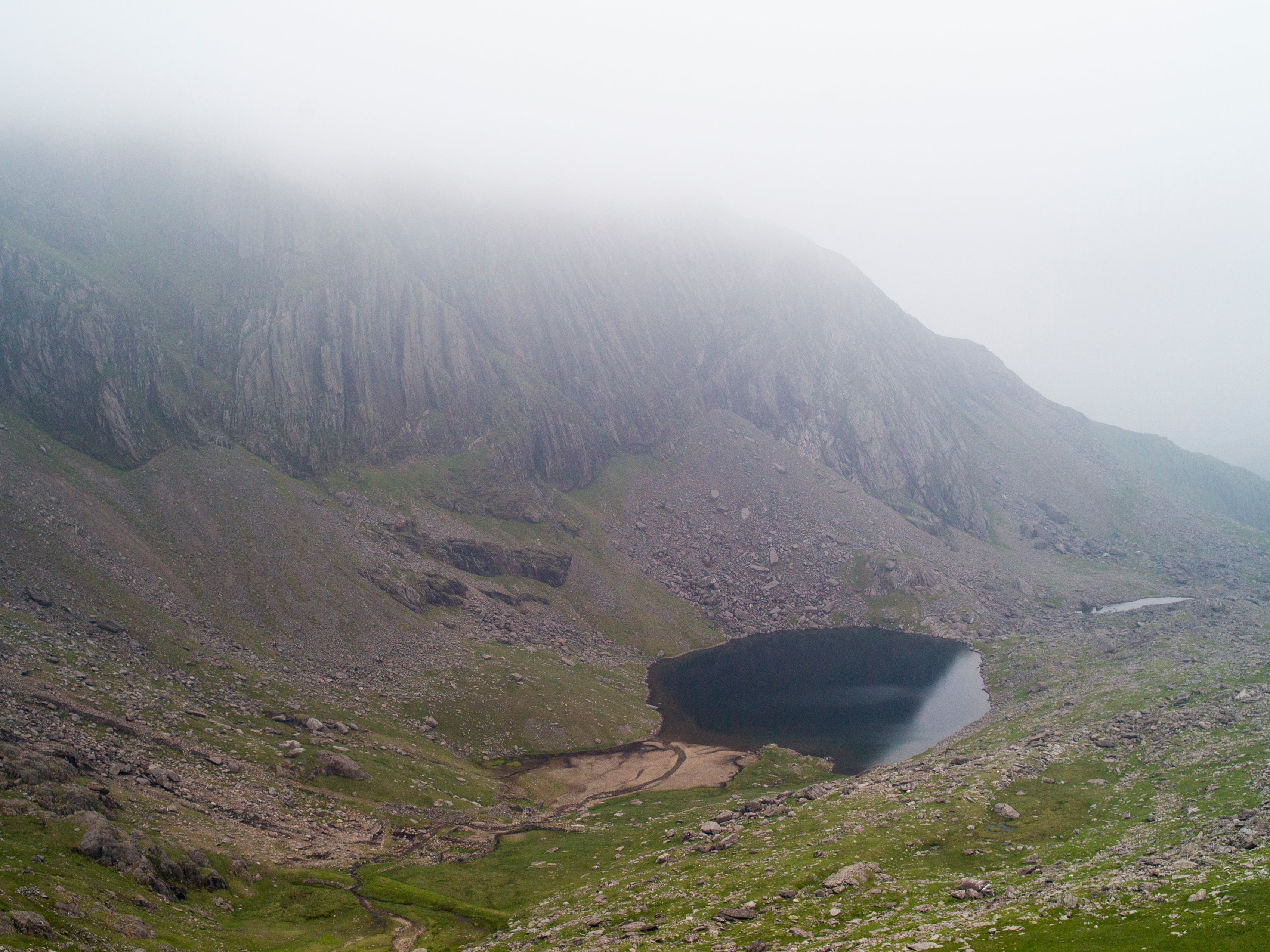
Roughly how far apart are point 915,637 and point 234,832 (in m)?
143

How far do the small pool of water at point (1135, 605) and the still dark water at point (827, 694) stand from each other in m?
51.2

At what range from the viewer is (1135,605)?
591 feet

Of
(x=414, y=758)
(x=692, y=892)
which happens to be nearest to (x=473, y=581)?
(x=414, y=758)

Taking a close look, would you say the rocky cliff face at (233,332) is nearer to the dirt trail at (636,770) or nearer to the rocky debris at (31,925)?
the dirt trail at (636,770)

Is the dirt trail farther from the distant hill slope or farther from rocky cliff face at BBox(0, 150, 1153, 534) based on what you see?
rocky cliff face at BBox(0, 150, 1153, 534)

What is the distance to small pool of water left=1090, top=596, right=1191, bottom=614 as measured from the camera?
171250mm

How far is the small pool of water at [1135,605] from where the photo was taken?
17125 centimetres

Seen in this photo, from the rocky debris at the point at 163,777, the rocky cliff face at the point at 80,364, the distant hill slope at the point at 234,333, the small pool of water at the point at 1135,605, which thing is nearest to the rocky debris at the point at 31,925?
the rocky debris at the point at 163,777

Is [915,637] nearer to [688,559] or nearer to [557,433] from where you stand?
[688,559]

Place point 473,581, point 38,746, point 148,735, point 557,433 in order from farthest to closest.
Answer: point 557,433, point 473,581, point 148,735, point 38,746

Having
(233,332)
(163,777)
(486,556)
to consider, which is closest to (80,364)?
(233,332)

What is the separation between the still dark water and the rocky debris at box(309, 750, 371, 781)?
47.2 meters

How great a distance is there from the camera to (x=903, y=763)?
85.2 meters

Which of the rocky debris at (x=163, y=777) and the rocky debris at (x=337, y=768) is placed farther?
the rocky debris at (x=337, y=768)
